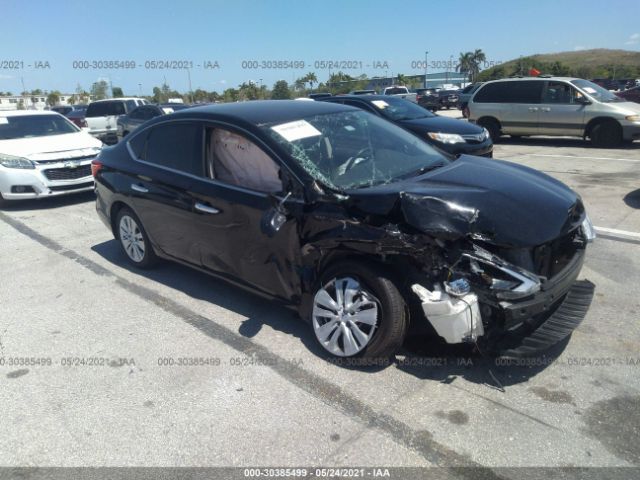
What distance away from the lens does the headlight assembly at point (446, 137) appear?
29.1ft

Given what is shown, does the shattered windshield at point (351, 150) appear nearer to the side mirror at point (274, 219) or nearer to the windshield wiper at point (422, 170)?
the windshield wiper at point (422, 170)

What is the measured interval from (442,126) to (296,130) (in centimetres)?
615

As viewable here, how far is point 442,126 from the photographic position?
9.23m

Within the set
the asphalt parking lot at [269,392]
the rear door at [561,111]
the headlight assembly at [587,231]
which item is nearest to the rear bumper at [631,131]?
the rear door at [561,111]

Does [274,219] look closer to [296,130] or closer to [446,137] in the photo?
[296,130]

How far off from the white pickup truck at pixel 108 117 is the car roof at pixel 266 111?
14203 mm

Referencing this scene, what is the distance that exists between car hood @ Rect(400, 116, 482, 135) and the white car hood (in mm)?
5757

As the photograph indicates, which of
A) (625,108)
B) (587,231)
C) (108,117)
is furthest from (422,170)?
(108,117)

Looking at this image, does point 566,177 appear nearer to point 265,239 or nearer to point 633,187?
point 633,187

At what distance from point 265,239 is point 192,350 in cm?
97

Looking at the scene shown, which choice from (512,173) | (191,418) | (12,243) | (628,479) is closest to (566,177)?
(512,173)

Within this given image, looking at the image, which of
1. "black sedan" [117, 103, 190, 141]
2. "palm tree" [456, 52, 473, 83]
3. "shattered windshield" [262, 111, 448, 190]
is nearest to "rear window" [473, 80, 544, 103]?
"black sedan" [117, 103, 190, 141]

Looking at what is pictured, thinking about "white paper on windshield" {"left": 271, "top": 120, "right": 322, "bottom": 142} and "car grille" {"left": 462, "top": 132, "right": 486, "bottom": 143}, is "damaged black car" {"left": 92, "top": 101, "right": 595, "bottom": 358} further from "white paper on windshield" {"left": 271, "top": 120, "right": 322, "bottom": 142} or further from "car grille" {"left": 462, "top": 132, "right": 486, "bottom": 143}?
"car grille" {"left": 462, "top": 132, "right": 486, "bottom": 143}

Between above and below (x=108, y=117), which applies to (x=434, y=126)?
below
